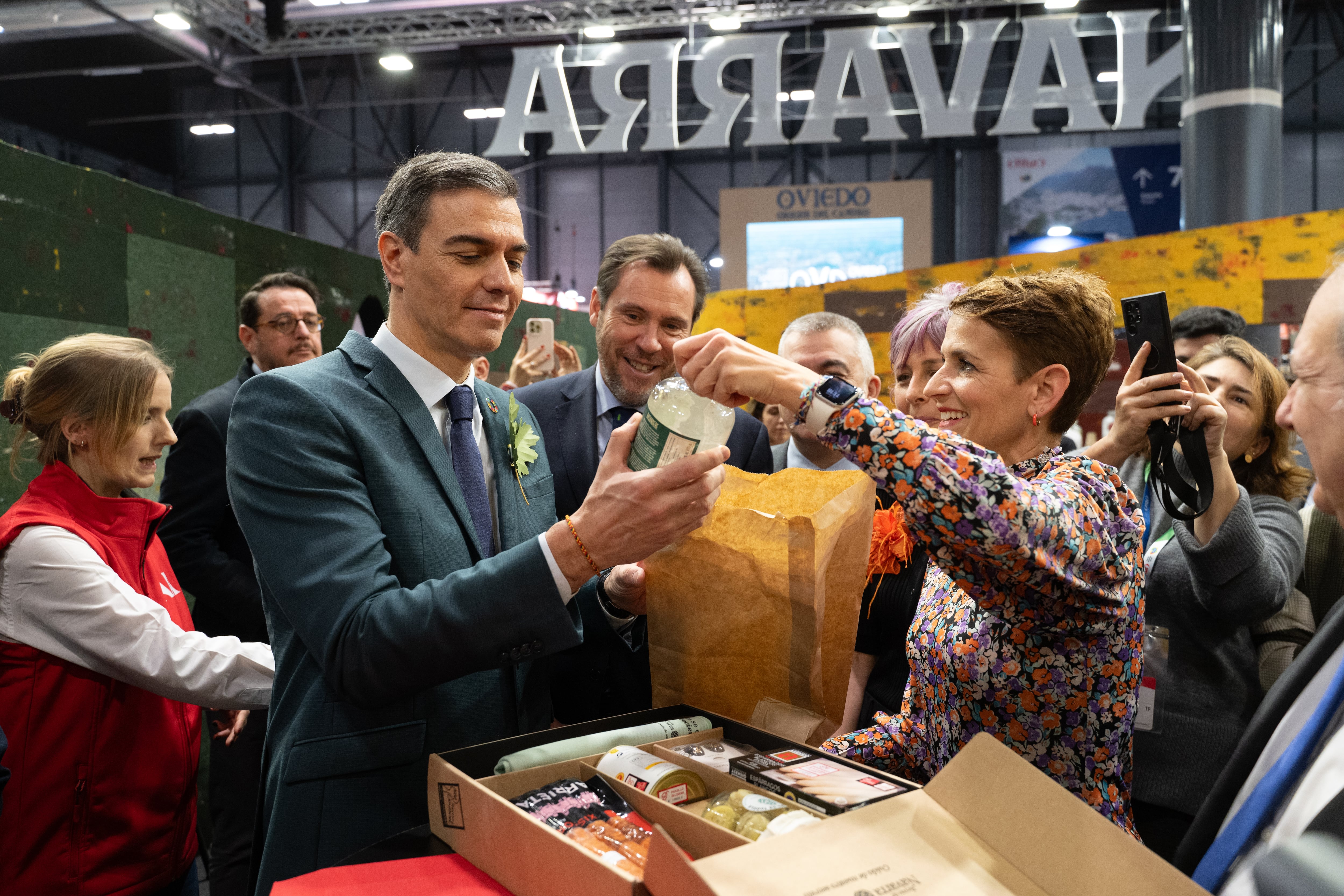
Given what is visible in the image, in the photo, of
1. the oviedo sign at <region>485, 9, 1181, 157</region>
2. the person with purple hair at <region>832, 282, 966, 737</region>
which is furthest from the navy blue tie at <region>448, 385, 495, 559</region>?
the oviedo sign at <region>485, 9, 1181, 157</region>

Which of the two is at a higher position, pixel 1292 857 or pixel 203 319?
pixel 203 319

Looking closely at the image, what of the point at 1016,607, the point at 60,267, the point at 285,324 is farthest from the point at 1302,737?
the point at 60,267

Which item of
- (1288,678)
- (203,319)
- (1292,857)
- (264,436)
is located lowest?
(1288,678)

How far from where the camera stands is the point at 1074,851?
0.80 meters

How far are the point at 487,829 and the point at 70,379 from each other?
163 cm

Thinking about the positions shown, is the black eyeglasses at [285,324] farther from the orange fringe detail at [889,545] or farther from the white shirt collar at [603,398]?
the orange fringe detail at [889,545]

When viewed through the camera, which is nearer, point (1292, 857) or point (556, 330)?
point (1292, 857)

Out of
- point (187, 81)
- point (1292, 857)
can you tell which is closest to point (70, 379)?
point (1292, 857)

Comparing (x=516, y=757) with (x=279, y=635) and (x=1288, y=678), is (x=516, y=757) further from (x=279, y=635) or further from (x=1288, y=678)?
(x=1288, y=678)

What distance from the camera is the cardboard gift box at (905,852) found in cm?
75

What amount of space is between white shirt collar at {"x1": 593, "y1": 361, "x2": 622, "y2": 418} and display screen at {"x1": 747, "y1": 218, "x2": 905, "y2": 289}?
8.46 metres

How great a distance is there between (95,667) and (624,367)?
1.39 meters

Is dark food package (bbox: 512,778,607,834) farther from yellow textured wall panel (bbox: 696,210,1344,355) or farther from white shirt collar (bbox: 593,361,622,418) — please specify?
yellow textured wall panel (bbox: 696,210,1344,355)

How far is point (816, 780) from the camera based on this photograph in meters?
1.02
